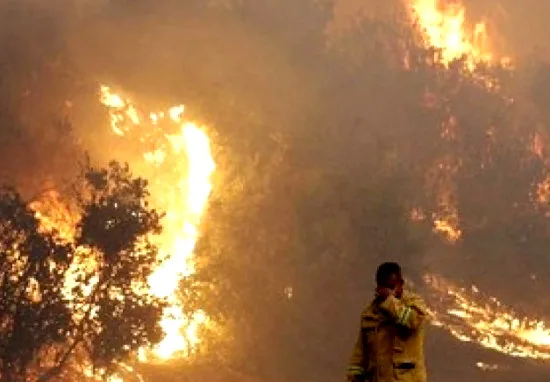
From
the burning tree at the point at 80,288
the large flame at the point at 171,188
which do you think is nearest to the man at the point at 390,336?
the burning tree at the point at 80,288

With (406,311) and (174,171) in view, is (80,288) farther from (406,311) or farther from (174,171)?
(174,171)

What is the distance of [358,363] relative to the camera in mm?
7910

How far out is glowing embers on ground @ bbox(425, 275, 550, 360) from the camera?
257 ft

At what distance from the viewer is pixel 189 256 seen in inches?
2793

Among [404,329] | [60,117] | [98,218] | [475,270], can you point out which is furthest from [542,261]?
[404,329]

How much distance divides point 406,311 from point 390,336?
504 mm

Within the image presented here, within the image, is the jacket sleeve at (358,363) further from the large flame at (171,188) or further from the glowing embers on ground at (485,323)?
the glowing embers on ground at (485,323)

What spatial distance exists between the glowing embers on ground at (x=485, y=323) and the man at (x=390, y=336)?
7075 cm

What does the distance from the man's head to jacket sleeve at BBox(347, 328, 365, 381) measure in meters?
0.74

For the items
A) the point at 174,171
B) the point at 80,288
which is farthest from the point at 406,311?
the point at 174,171

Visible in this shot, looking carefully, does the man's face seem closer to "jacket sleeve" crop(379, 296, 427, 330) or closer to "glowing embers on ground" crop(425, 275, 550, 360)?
"jacket sleeve" crop(379, 296, 427, 330)

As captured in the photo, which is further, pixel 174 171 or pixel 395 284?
pixel 174 171

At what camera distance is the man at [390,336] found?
7.40 metres

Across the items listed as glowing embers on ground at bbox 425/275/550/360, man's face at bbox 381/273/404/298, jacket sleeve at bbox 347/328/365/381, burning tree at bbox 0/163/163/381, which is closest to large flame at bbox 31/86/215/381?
burning tree at bbox 0/163/163/381
